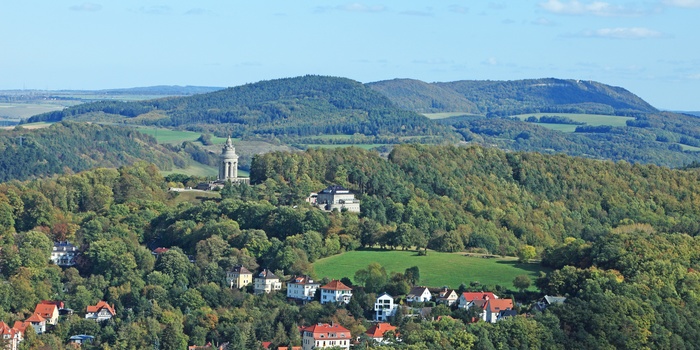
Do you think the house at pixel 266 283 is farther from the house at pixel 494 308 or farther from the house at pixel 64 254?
the house at pixel 64 254

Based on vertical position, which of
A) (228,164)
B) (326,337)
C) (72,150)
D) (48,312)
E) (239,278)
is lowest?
(72,150)

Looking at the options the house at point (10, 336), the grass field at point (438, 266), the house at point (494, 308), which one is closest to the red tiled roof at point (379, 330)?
the house at point (494, 308)

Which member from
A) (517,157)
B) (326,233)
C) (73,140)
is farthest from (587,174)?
(73,140)

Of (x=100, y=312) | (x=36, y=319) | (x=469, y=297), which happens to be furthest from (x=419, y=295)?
(x=36, y=319)

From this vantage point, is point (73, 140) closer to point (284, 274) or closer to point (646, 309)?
point (284, 274)

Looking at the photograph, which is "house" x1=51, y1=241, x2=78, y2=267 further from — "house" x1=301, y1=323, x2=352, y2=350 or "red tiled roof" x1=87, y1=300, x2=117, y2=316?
"house" x1=301, y1=323, x2=352, y2=350

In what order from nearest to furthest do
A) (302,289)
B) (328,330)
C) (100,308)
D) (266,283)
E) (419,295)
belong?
(328,330)
(419,295)
(100,308)
(302,289)
(266,283)

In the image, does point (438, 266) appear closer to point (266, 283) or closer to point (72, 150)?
point (266, 283)
